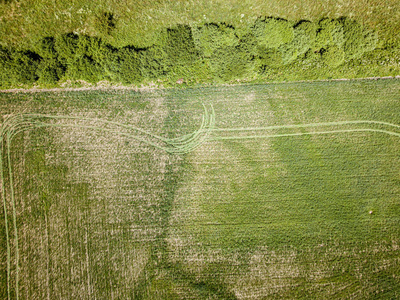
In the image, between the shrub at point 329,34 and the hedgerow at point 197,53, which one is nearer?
the hedgerow at point 197,53

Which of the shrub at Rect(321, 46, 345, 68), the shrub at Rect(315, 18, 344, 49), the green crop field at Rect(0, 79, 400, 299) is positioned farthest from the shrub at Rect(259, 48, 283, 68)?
the shrub at Rect(321, 46, 345, 68)

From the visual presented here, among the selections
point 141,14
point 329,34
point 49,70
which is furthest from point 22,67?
point 329,34

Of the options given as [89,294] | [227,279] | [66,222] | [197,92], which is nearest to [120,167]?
[66,222]

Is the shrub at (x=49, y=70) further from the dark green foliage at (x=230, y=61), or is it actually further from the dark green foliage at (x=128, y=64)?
the dark green foliage at (x=230, y=61)

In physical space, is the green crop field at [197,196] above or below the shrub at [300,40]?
below

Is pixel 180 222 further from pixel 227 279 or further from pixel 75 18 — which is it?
pixel 75 18

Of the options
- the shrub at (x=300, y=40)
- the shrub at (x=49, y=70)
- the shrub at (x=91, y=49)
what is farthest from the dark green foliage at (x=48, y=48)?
the shrub at (x=300, y=40)

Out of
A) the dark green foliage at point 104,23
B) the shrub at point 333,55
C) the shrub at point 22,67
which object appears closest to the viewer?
the shrub at point 22,67
